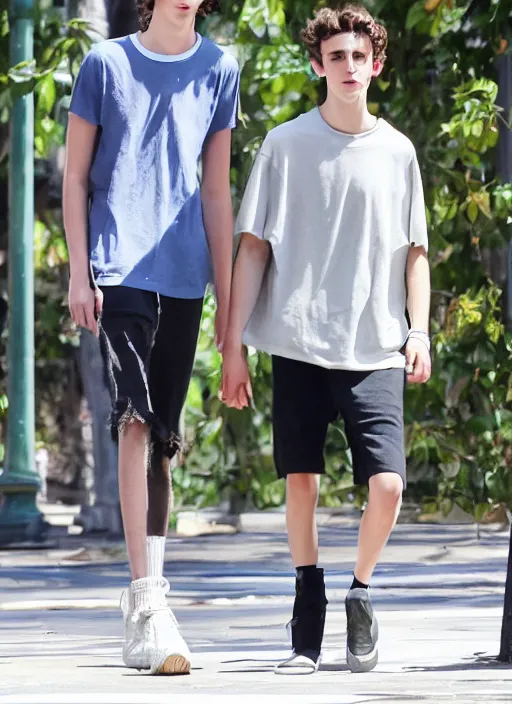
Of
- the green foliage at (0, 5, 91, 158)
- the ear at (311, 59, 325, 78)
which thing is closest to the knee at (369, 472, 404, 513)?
the ear at (311, 59, 325, 78)

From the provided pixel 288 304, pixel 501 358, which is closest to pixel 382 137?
pixel 288 304

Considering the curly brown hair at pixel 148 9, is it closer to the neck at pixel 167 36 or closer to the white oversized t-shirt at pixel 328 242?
the neck at pixel 167 36

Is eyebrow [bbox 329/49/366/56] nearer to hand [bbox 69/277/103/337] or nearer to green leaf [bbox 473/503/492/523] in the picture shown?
hand [bbox 69/277/103/337]

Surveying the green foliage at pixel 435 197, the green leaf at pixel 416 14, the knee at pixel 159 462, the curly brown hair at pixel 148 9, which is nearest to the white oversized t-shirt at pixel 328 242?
the knee at pixel 159 462

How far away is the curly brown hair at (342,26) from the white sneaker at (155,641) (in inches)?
64.4

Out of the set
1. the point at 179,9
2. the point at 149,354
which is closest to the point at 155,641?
the point at 149,354

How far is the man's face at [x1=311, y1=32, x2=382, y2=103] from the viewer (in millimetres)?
5758

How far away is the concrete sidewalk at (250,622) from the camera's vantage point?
519cm

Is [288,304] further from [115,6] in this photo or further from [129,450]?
[115,6]

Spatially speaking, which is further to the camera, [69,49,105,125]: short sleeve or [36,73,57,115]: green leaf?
[36,73,57,115]: green leaf

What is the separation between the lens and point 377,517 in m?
5.63

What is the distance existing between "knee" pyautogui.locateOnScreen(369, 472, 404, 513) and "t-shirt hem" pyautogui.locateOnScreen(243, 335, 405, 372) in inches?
12.0

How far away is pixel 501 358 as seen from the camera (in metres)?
9.95

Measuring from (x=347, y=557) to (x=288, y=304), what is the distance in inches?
222
